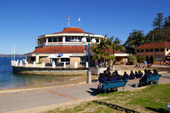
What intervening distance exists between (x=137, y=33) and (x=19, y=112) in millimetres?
67750

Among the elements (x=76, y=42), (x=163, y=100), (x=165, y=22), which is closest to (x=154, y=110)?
(x=163, y=100)

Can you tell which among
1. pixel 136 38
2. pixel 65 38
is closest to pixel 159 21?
pixel 136 38

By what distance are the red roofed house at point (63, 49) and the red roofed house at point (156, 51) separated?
10.5 metres

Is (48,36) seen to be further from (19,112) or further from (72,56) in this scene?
(19,112)

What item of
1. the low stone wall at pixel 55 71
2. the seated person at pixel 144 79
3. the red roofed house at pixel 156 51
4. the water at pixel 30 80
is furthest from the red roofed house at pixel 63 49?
the seated person at pixel 144 79

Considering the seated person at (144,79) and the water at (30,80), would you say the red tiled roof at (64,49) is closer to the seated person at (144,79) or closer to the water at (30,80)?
the water at (30,80)

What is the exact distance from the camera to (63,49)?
39.7 metres

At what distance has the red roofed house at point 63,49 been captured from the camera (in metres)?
36.8

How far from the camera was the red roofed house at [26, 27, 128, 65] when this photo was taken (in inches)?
1447

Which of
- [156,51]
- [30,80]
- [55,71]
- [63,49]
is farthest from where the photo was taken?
[156,51]

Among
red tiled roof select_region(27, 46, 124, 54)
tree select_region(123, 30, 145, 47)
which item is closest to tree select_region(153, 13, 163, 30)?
tree select_region(123, 30, 145, 47)

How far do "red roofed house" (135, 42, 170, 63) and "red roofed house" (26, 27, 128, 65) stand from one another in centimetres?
1052

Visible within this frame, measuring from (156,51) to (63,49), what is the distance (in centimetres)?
2531

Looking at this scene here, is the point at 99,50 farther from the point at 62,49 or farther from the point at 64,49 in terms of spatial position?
the point at 62,49
